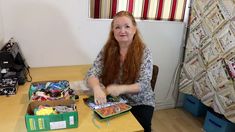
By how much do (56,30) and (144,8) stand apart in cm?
92

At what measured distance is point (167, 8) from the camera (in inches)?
Result: 94.2

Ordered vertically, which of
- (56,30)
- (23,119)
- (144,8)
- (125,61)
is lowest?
(23,119)

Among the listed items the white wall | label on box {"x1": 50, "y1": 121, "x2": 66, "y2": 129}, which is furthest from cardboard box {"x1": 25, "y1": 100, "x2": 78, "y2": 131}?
the white wall

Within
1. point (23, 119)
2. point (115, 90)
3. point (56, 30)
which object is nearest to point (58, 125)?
point (23, 119)

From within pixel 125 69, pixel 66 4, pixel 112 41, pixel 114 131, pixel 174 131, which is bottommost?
pixel 174 131

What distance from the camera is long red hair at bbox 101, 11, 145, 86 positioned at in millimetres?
1562

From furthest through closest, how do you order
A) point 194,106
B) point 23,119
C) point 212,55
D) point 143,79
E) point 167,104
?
point 167,104 < point 194,106 < point 212,55 < point 143,79 < point 23,119

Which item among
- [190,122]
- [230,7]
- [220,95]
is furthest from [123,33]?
[190,122]

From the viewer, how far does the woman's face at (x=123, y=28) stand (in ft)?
5.03

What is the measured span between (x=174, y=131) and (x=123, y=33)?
1.38 metres

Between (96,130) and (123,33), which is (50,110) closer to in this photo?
(96,130)

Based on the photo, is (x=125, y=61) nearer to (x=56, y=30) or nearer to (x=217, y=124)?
(x=56, y=30)

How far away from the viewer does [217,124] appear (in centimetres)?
221

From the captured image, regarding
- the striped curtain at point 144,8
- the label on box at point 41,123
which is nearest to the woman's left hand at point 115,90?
the label on box at point 41,123
